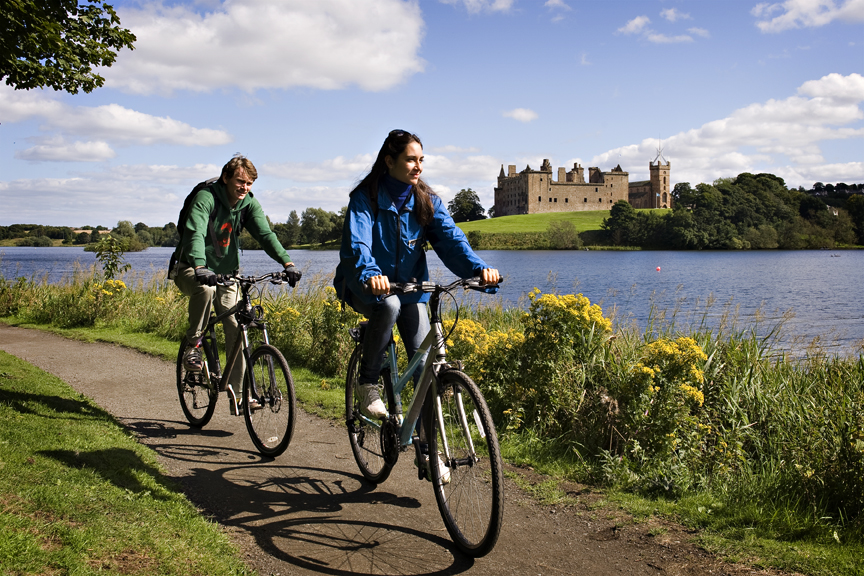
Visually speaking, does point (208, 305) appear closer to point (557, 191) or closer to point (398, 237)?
point (398, 237)

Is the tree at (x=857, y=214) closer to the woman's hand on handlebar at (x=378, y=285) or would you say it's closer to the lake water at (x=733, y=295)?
the lake water at (x=733, y=295)

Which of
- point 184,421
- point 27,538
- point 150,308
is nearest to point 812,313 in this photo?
point 150,308

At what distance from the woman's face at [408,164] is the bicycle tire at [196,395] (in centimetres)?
269

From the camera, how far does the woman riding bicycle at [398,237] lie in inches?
152

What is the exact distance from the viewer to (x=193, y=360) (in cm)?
560

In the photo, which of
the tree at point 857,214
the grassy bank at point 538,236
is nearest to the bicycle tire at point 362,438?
the grassy bank at point 538,236

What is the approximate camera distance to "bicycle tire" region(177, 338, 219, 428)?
5.59m

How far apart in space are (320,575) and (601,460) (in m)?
2.47

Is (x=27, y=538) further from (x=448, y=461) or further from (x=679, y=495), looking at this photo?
(x=679, y=495)

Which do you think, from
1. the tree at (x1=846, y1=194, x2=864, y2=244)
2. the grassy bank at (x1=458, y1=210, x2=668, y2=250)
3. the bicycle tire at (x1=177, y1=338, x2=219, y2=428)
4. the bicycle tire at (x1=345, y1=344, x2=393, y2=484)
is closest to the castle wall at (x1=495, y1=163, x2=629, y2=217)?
the grassy bank at (x1=458, y1=210, x2=668, y2=250)

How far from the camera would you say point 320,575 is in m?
3.18

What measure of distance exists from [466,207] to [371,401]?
135370 mm

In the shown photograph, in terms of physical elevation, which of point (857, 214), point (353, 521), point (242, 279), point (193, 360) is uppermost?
point (857, 214)

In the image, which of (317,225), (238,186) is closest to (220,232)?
(238,186)
